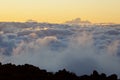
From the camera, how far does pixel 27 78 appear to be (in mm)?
84375

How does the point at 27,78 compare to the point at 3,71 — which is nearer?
the point at 27,78

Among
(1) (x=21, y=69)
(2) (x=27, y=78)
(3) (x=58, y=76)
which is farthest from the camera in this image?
(1) (x=21, y=69)

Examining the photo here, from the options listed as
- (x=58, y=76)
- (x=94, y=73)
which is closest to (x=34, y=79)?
(x=58, y=76)

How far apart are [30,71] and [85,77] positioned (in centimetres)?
1100

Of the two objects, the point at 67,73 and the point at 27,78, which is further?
the point at 67,73

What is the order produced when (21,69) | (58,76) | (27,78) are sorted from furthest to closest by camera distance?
(21,69)
(58,76)
(27,78)

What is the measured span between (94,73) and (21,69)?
49.8ft

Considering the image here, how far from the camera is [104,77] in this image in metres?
93.0

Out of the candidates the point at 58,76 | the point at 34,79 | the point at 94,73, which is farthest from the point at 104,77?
the point at 34,79

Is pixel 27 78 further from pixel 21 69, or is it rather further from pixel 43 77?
pixel 21 69

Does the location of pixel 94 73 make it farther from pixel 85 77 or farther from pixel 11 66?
pixel 11 66

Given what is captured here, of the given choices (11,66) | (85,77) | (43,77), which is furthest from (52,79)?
(11,66)

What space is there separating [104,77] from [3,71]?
1990 cm

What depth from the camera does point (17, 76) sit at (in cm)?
8588
